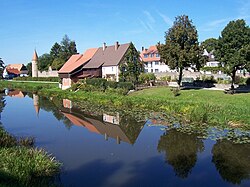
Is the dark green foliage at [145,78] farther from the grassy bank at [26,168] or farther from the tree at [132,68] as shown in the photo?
the grassy bank at [26,168]

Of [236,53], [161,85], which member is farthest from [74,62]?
[236,53]

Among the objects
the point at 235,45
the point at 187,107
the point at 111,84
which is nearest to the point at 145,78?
the point at 111,84

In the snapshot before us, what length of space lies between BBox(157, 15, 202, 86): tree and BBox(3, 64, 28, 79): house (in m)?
101

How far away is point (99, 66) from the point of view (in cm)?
5275

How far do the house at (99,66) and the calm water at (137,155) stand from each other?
29398mm

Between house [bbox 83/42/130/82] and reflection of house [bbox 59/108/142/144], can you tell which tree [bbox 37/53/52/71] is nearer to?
house [bbox 83/42/130/82]

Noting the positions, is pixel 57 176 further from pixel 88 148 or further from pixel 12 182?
pixel 88 148

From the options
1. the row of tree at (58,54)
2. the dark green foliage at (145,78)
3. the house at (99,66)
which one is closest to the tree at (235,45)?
the dark green foliage at (145,78)

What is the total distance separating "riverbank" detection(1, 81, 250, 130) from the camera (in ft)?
63.0

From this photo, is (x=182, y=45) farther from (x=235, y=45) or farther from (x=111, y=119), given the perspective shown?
(x=111, y=119)

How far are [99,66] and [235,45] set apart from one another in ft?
97.5

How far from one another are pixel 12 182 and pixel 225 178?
7.54m

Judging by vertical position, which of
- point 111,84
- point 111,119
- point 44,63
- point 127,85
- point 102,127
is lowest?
point 102,127

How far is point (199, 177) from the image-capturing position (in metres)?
10.6
